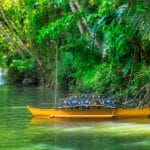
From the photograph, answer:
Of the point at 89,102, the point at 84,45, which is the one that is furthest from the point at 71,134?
the point at 84,45

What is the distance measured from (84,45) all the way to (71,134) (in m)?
14.7

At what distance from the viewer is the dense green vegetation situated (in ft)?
82.2

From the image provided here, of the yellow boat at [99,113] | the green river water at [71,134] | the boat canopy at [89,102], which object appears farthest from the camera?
the boat canopy at [89,102]

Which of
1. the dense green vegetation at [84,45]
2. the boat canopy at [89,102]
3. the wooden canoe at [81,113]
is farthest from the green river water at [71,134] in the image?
the dense green vegetation at [84,45]

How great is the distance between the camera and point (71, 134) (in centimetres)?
1945

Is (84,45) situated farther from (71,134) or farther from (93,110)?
(71,134)

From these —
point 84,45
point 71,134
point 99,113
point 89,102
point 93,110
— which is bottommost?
point 71,134

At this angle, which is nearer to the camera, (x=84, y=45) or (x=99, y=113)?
(x=99, y=113)

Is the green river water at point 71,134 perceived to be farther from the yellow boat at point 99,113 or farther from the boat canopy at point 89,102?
the boat canopy at point 89,102

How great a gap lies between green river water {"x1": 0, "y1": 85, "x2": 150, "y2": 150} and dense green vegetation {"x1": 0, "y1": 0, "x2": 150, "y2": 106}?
10.4ft

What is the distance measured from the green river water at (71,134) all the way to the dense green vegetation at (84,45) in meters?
3.16

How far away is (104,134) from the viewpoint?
19.2 m

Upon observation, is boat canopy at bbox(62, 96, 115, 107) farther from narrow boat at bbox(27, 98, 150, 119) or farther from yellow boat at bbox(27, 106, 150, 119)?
yellow boat at bbox(27, 106, 150, 119)

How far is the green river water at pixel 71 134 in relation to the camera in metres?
17.1
